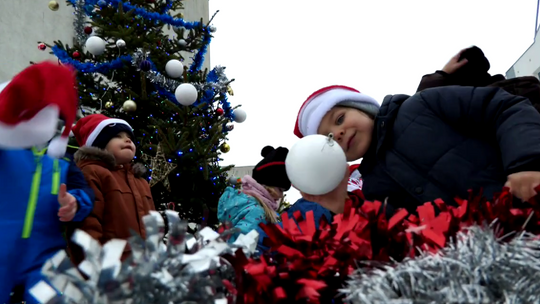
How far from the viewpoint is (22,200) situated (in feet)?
5.64

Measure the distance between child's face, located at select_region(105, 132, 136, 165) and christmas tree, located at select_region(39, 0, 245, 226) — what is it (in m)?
1.06

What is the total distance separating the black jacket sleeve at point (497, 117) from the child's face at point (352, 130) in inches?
6.6

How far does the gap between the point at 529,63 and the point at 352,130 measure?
7321 millimetres

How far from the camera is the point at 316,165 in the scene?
37.9 inches

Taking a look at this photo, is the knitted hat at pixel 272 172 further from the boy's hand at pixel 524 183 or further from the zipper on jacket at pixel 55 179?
the boy's hand at pixel 524 183

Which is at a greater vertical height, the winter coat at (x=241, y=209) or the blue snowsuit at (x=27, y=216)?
the blue snowsuit at (x=27, y=216)

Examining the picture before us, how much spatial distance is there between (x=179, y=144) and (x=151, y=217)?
3.59m

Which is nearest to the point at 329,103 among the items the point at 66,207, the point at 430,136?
the point at 430,136

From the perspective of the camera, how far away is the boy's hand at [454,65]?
1.48 metres

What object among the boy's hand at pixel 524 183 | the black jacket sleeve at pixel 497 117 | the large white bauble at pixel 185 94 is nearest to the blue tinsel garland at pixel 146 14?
the large white bauble at pixel 185 94

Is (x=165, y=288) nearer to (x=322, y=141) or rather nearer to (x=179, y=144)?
(x=322, y=141)

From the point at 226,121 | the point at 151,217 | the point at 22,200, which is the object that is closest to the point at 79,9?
the point at 226,121

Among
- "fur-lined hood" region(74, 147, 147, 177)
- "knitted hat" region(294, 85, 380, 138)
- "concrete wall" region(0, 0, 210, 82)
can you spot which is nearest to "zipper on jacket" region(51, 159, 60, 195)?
"fur-lined hood" region(74, 147, 147, 177)

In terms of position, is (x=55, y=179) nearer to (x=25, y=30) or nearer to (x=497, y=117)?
(x=497, y=117)
